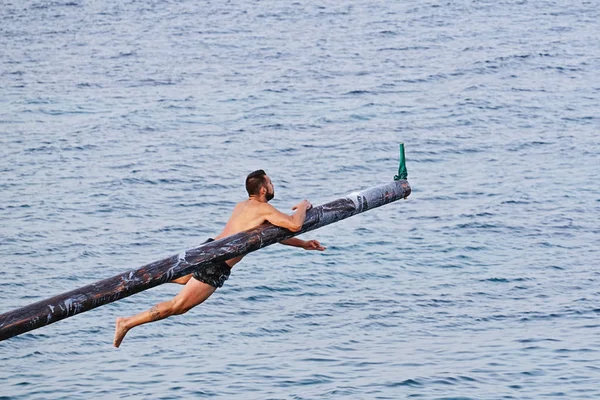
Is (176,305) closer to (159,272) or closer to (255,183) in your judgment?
(159,272)

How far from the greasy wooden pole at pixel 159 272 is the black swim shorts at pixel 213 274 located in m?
0.62

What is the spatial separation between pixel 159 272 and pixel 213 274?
1.31 m

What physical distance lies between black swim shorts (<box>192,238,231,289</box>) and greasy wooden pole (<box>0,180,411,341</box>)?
62cm

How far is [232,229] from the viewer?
48.1 ft

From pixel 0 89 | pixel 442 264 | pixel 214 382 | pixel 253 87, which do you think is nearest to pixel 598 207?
pixel 442 264

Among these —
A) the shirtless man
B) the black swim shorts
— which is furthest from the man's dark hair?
the black swim shorts

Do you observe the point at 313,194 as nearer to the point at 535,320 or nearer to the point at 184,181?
the point at 184,181

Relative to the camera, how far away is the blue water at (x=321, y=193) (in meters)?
27.0

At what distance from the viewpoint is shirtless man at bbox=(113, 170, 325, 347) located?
47.8ft

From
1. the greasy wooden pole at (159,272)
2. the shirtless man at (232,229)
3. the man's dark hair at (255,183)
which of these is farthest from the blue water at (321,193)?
the man's dark hair at (255,183)

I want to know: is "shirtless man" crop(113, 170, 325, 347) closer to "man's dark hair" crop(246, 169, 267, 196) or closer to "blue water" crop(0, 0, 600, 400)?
"man's dark hair" crop(246, 169, 267, 196)

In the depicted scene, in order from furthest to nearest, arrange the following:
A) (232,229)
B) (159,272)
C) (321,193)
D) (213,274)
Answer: (321,193) < (213,274) < (232,229) < (159,272)

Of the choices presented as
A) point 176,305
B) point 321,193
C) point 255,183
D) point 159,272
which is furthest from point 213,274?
point 321,193

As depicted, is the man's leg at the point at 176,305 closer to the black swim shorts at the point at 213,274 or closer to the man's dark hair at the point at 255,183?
the black swim shorts at the point at 213,274
